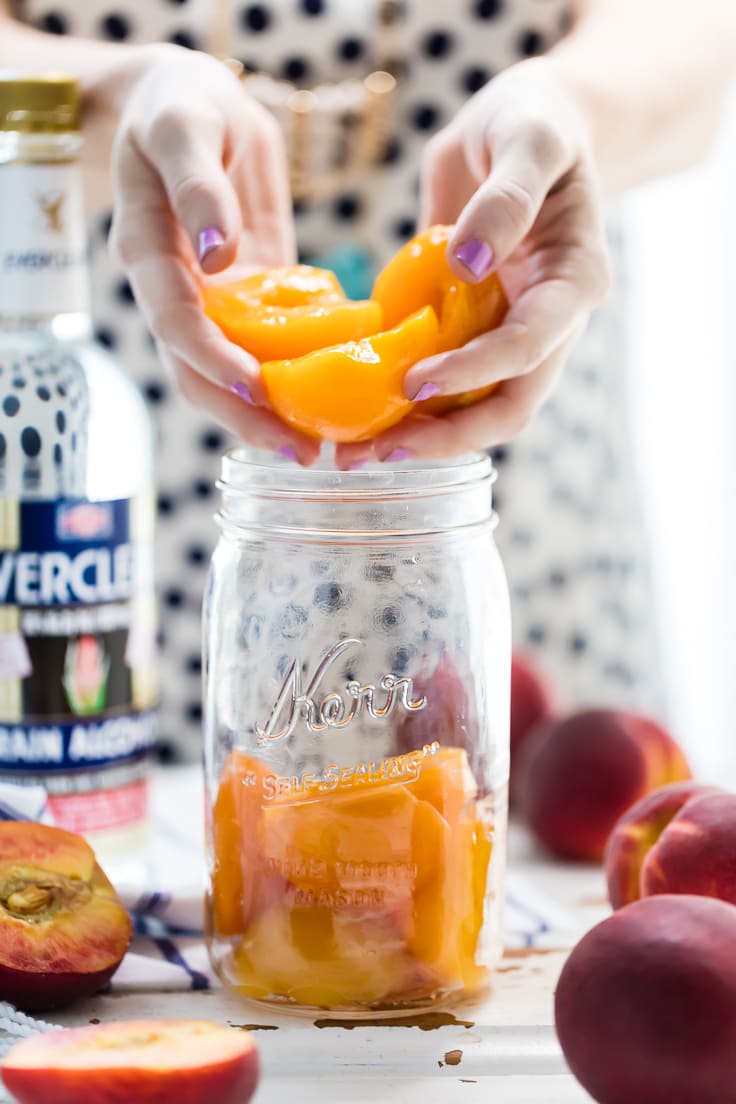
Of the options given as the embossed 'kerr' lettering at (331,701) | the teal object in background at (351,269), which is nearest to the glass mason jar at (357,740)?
the embossed 'kerr' lettering at (331,701)

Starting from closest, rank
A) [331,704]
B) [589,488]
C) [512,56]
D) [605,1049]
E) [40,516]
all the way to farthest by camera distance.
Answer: [605,1049] → [331,704] → [40,516] → [512,56] → [589,488]

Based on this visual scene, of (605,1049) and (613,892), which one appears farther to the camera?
(613,892)

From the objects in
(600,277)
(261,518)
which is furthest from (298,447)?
(600,277)

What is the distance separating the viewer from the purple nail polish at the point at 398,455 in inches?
26.2

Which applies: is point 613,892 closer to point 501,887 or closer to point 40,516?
point 501,887

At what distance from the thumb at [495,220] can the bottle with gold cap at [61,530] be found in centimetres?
28

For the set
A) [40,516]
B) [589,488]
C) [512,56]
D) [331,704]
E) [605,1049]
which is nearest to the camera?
[605,1049]

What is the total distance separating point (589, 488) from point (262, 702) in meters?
0.75

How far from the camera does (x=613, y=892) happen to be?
742 millimetres

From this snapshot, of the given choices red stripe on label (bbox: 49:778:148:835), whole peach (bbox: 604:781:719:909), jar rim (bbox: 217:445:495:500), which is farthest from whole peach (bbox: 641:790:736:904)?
red stripe on label (bbox: 49:778:148:835)

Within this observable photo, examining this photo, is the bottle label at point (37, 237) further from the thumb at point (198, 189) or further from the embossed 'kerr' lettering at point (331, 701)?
the embossed 'kerr' lettering at point (331, 701)

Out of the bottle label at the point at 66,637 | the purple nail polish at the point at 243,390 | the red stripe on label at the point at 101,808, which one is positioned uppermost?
the purple nail polish at the point at 243,390

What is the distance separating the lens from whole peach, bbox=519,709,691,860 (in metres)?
0.89

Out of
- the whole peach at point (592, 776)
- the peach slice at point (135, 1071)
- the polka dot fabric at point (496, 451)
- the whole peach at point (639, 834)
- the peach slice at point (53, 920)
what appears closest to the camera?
the peach slice at point (135, 1071)
